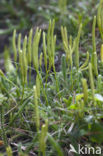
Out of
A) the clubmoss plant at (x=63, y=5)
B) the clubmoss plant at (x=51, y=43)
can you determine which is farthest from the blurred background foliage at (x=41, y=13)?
the clubmoss plant at (x=51, y=43)

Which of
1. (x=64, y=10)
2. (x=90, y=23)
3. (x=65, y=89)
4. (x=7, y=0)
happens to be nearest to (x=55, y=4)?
(x=64, y=10)

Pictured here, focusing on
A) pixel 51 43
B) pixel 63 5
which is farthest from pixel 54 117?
pixel 63 5

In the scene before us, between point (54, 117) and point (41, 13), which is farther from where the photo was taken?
point (41, 13)

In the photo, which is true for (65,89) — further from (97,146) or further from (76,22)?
(76,22)

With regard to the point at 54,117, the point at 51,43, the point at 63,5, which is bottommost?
the point at 54,117

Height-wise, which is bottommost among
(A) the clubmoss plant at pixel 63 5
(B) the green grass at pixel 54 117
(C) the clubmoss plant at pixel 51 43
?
(B) the green grass at pixel 54 117

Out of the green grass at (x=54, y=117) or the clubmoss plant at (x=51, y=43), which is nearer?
the green grass at (x=54, y=117)

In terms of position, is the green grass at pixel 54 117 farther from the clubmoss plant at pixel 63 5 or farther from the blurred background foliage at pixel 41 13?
the clubmoss plant at pixel 63 5

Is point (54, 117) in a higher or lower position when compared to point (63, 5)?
lower

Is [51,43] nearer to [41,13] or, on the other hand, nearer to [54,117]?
[54,117]

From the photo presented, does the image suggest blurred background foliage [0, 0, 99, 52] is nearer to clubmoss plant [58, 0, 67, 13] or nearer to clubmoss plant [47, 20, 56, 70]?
clubmoss plant [58, 0, 67, 13]

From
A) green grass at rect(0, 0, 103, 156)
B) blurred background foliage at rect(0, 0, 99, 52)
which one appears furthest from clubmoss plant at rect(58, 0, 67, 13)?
green grass at rect(0, 0, 103, 156)
